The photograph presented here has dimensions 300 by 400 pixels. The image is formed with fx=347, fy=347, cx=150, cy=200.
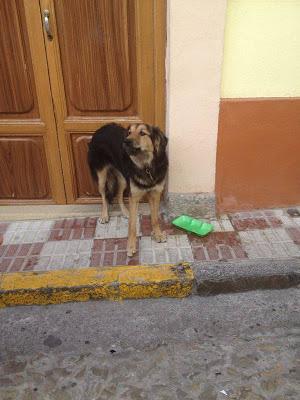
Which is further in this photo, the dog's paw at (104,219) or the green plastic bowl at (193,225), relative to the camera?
the dog's paw at (104,219)

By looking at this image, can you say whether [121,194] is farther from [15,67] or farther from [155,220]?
[15,67]

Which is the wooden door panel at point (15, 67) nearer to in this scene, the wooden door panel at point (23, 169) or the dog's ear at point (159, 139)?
the wooden door panel at point (23, 169)

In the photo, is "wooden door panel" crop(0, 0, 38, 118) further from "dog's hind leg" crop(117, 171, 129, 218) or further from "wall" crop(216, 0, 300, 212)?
"wall" crop(216, 0, 300, 212)

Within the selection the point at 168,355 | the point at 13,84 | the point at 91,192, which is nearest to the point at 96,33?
the point at 13,84

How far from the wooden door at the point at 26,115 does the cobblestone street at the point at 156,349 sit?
1423mm

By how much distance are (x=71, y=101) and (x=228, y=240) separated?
1984 millimetres

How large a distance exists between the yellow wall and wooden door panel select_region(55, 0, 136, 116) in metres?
0.88

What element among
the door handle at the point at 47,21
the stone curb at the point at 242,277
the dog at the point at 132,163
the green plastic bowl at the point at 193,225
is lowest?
Answer: the stone curb at the point at 242,277

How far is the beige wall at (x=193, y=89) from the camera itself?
9.24 feet

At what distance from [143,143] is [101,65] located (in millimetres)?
964

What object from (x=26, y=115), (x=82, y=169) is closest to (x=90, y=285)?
(x=82, y=169)

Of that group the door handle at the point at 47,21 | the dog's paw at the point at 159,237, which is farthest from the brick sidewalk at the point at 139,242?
the door handle at the point at 47,21

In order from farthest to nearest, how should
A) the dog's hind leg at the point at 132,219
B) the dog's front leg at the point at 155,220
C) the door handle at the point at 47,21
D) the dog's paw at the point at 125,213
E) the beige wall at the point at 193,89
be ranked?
the dog's paw at the point at 125,213
the dog's front leg at the point at 155,220
the dog's hind leg at the point at 132,219
the door handle at the point at 47,21
the beige wall at the point at 193,89

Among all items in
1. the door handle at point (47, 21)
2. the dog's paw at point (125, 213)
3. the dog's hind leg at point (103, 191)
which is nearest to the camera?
the door handle at point (47, 21)
